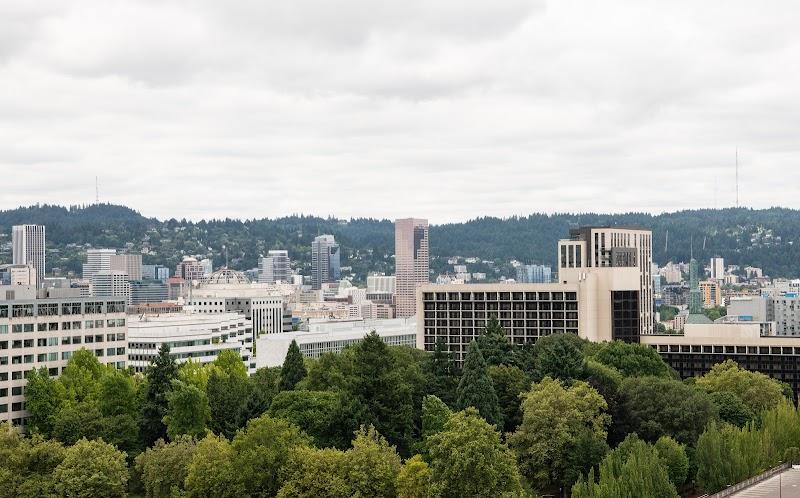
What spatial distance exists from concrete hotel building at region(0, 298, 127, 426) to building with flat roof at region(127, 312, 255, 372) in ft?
74.0

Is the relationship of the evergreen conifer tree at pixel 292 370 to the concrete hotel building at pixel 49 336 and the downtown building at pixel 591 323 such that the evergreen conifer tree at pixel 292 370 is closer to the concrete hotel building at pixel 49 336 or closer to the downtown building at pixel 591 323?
the concrete hotel building at pixel 49 336

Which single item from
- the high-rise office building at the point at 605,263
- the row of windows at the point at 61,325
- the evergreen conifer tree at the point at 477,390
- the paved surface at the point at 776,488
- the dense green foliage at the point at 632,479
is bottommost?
the paved surface at the point at 776,488

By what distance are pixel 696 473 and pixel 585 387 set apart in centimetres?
993

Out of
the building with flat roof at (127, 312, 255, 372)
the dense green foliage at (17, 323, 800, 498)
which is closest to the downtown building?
the dense green foliage at (17, 323, 800, 498)

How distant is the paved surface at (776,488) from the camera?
73375 mm

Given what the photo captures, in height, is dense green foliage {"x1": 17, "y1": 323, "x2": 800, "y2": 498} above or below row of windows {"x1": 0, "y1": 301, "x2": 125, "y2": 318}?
below

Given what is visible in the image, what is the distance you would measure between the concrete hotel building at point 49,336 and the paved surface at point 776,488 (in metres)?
58.6

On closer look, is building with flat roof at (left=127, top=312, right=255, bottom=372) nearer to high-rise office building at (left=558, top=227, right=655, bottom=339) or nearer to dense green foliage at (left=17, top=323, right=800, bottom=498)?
high-rise office building at (left=558, top=227, right=655, bottom=339)

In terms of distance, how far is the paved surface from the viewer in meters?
73.4

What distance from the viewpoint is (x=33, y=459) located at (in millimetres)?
79938

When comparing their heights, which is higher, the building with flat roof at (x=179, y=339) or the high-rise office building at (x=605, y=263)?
the high-rise office building at (x=605, y=263)

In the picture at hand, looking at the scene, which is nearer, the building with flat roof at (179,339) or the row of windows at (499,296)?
the row of windows at (499,296)

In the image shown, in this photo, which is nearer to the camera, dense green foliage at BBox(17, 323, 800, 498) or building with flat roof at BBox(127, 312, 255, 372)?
dense green foliage at BBox(17, 323, 800, 498)

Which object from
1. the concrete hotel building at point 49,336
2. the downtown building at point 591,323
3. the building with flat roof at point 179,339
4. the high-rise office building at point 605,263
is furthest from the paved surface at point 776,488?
the building with flat roof at point 179,339
